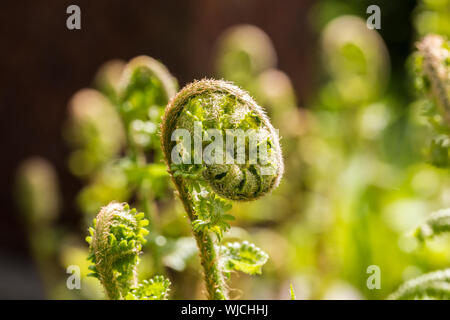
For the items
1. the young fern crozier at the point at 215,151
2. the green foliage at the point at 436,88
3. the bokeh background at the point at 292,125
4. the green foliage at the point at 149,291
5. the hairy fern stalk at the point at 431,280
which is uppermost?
the bokeh background at the point at 292,125

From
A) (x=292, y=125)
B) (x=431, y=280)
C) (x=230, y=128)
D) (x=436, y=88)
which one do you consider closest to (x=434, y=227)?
(x=431, y=280)

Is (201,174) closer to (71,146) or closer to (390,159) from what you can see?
(390,159)

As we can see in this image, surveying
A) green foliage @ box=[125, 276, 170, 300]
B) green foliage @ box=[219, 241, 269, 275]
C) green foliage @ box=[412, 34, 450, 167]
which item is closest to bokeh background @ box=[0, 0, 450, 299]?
green foliage @ box=[412, 34, 450, 167]

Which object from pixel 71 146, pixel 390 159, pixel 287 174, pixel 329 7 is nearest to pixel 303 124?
pixel 287 174

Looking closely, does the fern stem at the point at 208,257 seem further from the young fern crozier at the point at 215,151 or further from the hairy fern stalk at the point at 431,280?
the hairy fern stalk at the point at 431,280

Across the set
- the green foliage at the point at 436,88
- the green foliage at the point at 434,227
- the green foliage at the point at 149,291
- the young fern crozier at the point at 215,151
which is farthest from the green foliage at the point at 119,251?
the green foliage at the point at 436,88

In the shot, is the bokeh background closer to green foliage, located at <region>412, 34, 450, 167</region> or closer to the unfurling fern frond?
green foliage, located at <region>412, 34, 450, 167</region>
